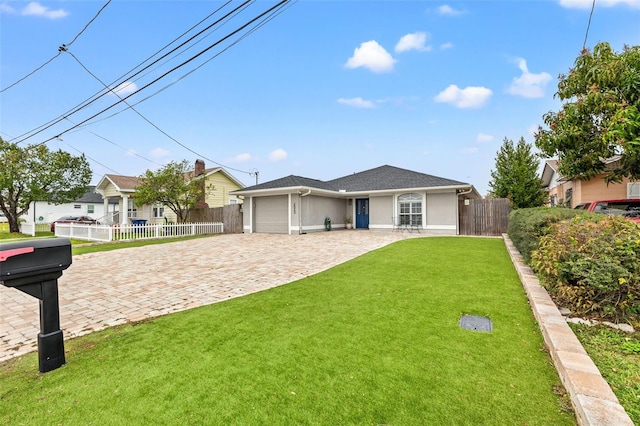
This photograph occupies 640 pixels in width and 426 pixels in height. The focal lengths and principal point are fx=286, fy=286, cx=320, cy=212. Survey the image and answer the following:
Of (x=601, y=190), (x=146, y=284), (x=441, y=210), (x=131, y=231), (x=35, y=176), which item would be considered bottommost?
(x=146, y=284)

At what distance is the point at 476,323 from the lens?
3.59 meters

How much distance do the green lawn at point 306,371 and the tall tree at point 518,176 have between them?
19299mm

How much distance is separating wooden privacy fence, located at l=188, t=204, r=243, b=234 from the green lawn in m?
15.2

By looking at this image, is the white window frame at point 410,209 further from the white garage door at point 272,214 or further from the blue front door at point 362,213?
the white garage door at point 272,214

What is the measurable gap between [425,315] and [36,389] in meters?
4.03

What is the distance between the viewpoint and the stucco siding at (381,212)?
57.4 feet

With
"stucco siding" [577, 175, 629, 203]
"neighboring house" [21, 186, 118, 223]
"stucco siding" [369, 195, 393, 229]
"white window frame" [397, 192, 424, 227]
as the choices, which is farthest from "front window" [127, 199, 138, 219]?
"stucco siding" [577, 175, 629, 203]

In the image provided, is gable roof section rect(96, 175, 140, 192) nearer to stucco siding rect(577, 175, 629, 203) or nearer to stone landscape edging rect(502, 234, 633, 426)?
stone landscape edging rect(502, 234, 633, 426)

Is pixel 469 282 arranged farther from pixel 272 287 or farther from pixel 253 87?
pixel 253 87

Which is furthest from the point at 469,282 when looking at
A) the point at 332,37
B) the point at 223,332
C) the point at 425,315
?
the point at 332,37

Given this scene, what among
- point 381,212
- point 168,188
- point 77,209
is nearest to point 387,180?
point 381,212

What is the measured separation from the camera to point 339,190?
18484 mm

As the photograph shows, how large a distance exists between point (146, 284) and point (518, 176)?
912 inches

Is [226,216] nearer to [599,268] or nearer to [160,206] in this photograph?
[160,206]
